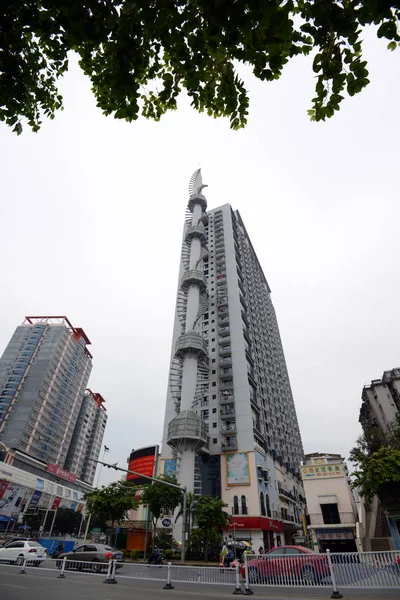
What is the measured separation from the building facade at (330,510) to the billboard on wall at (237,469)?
804 centimetres

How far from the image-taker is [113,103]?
540cm

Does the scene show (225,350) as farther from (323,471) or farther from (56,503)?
(56,503)

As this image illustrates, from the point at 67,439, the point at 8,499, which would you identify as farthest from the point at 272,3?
the point at 67,439

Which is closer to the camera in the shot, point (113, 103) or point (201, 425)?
point (113, 103)

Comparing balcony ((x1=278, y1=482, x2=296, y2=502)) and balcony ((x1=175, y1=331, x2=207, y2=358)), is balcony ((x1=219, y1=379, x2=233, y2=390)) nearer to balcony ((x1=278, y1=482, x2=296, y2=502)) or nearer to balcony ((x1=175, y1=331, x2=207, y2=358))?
balcony ((x1=175, y1=331, x2=207, y2=358))

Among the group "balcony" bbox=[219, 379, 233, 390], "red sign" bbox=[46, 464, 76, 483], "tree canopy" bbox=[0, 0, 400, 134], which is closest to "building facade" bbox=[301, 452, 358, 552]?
"balcony" bbox=[219, 379, 233, 390]

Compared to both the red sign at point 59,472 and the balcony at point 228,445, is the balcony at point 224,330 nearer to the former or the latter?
the balcony at point 228,445

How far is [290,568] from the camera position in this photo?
11.6 metres

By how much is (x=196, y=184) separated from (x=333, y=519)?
63.4 m

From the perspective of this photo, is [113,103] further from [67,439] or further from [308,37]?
[67,439]

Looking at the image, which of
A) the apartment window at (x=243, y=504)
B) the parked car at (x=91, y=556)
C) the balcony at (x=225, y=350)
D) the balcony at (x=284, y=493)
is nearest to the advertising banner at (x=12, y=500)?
the apartment window at (x=243, y=504)

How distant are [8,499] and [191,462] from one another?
43.5 meters

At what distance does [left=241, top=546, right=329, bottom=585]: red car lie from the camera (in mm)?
10984

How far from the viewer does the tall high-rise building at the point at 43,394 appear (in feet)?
280
